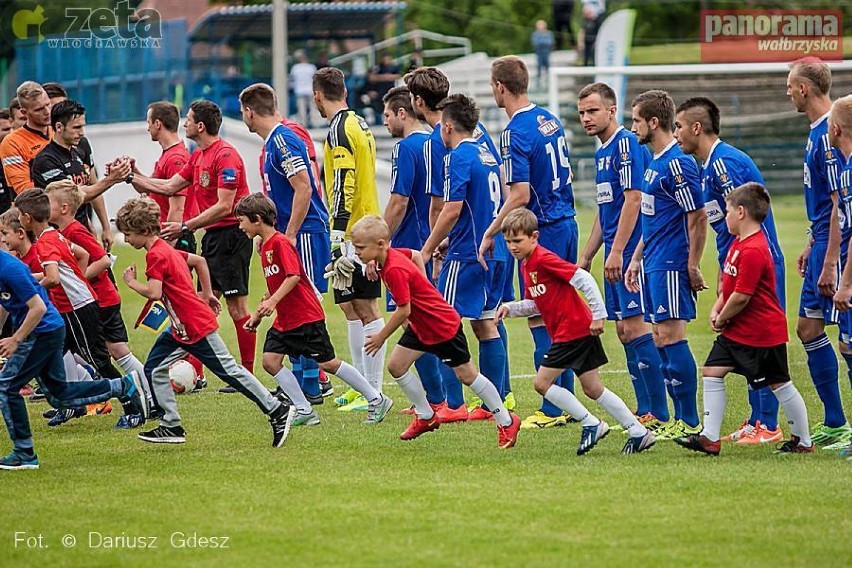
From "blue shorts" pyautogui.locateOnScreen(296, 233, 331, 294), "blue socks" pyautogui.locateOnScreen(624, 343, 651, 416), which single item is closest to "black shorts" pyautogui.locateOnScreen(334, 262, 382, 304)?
"blue shorts" pyautogui.locateOnScreen(296, 233, 331, 294)

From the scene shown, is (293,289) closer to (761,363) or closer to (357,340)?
(357,340)

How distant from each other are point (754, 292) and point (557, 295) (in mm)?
1190

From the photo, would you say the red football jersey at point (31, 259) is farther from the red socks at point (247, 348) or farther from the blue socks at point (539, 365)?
the blue socks at point (539, 365)

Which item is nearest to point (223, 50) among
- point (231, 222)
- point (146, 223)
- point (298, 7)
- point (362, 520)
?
point (298, 7)

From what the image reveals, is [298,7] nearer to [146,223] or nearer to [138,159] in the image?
[138,159]

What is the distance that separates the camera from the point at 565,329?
25.8ft

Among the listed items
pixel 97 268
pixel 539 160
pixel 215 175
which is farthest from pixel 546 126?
pixel 97 268

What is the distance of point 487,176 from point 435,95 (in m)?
0.76

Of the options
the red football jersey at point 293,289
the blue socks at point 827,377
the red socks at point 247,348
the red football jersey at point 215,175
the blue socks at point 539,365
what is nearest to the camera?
the blue socks at point 827,377

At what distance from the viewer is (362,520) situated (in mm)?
6328

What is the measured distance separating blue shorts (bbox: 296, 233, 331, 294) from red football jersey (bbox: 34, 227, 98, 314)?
5.64 feet

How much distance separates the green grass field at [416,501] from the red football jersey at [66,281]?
37.5 inches

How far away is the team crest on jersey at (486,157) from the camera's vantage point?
30.4 feet

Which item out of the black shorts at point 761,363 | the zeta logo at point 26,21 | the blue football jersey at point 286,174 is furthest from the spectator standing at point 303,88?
the black shorts at point 761,363
